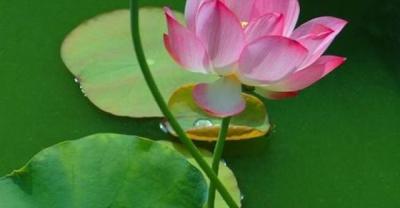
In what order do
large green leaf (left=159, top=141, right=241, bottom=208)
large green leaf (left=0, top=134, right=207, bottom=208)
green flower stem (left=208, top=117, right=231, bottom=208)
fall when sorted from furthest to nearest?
large green leaf (left=159, top=141, right=241, bottom=208), large green leaf (left=0, top=134, right=207, bottom=208), green flower stem (left=208, top=117, right=231, bottom=208)

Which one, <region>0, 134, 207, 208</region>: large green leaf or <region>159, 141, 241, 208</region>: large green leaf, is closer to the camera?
<region>0, 134, 207, 208</region>: large green leaf

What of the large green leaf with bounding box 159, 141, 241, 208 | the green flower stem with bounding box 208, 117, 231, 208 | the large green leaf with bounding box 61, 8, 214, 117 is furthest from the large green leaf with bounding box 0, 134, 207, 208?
the large green leaf with bounding box 61, 8, 214, 117

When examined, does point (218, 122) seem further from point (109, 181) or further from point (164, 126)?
point (109, 181)

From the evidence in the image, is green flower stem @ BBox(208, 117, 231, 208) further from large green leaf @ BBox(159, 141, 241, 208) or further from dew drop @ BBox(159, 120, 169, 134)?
dew drop @ BBox(159, 120, 169, 134)

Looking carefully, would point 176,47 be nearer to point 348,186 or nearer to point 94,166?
point 94,166

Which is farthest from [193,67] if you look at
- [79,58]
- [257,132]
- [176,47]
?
[79,58]

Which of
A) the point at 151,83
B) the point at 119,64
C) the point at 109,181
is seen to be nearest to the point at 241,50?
the point at 151,83
